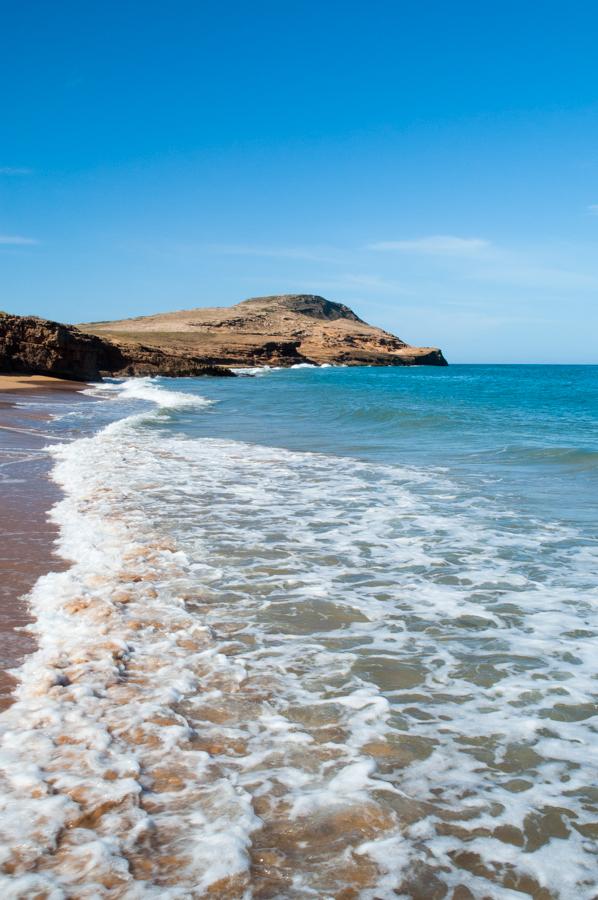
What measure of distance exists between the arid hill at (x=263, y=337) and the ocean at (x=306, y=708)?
219 ft

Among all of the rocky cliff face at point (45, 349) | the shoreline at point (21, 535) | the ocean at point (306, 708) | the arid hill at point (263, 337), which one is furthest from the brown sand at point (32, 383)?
the arid hill at point (263, 337)

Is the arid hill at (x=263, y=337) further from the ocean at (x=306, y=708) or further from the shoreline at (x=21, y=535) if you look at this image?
the ocean at (x=306, y=708)

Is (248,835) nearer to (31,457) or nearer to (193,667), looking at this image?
(193,667)

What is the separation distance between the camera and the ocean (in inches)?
93.5

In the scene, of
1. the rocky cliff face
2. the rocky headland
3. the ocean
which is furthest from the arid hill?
the ocean

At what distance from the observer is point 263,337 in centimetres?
9438

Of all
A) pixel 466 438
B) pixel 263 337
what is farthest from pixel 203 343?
pixel 466 438

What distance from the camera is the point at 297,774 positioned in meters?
2.85

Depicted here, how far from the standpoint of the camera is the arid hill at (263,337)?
83.2 metres

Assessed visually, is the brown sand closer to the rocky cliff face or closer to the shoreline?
the rocky cliff face

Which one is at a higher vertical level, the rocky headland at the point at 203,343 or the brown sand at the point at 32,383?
the rocky headland at the point at 203,343

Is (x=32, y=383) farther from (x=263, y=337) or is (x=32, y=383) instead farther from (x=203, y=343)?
(x=263, y=337)

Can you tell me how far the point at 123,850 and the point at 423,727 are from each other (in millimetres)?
1551

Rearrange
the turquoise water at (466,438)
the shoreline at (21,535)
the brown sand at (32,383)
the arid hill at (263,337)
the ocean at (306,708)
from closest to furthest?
the ocean at (306,708) → the shoreline at (21,535) → the turquoise water at (466,438) → the brown sand at (32,383) → the arid hill at (263,337)
